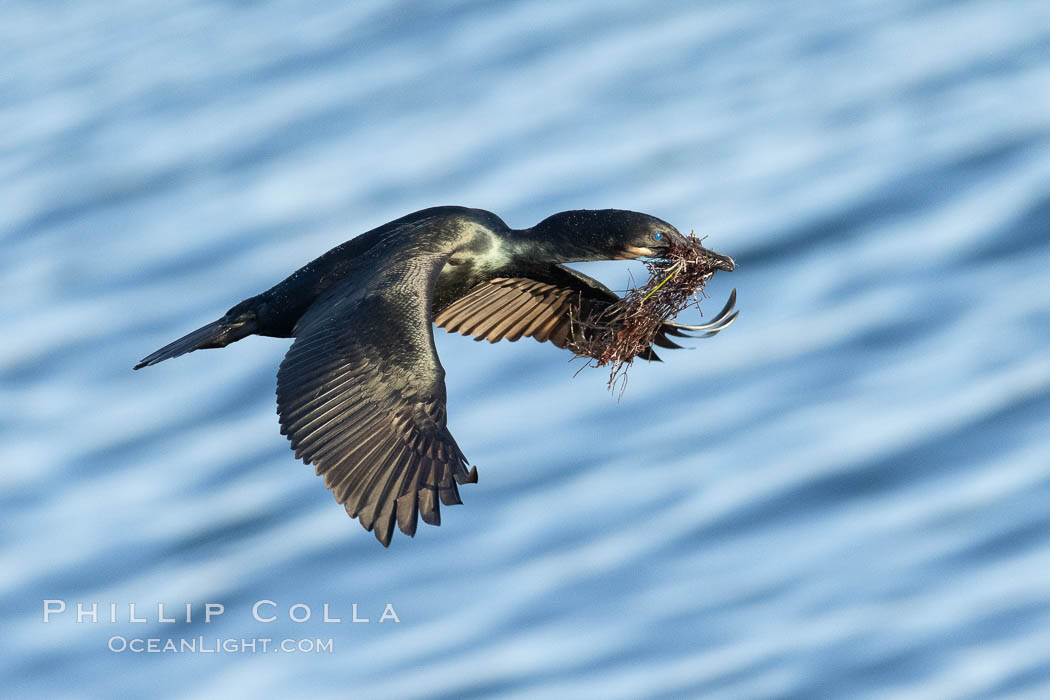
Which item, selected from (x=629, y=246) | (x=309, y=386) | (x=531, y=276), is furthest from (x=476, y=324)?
(x=309, y=386)

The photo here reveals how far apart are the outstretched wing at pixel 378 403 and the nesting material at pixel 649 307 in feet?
3.56

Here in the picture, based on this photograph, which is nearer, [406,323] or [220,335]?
[406,323]

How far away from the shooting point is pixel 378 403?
27.7ft

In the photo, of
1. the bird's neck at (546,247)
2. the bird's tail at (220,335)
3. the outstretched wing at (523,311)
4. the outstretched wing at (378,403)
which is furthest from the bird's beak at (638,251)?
the bird's tail at (220,335)

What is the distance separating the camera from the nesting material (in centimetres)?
931

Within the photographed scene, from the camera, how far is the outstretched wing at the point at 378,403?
26.3 feet

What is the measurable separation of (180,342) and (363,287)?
1309mm

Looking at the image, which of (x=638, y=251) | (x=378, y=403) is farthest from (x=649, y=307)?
(x=378, y=403)

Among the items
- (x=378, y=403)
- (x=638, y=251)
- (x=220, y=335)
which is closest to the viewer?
(x=378, y=403)

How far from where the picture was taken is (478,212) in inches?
381

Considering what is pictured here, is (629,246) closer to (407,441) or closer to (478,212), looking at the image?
(478,212)

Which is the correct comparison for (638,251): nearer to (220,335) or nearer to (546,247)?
(546,247)

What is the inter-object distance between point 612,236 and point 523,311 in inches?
41.9

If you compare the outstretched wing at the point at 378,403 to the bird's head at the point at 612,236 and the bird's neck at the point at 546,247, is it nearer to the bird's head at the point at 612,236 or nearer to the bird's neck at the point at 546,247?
the bird's neck at the point at 546,247
